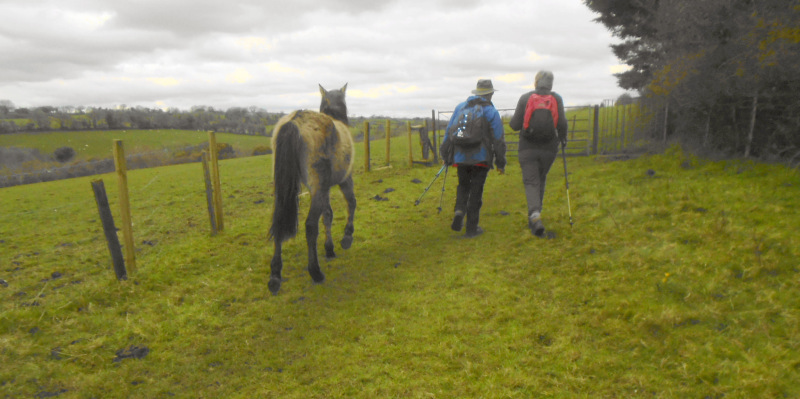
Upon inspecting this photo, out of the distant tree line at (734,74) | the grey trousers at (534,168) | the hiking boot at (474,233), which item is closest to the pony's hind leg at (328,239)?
the hiking boot at (474,233)

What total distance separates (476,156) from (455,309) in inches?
103

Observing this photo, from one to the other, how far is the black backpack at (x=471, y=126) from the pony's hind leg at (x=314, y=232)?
2302 mm

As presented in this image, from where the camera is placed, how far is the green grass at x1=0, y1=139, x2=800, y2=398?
292 centimetres

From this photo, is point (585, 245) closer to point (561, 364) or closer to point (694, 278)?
point (694, 278)

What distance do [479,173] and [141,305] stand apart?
4.78m

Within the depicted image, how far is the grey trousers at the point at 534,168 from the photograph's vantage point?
5.82 m

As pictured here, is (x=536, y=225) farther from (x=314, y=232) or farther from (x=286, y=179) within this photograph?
(x=286, y=179)

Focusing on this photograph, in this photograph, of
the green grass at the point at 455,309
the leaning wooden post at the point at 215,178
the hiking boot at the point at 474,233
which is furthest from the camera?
the leaning wooden post at the point at 215,178

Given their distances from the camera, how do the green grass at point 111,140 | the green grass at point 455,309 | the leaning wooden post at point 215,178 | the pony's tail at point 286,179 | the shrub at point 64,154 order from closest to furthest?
the green grass at point 455,309, the pony's tail at point 286,179, the leaning wooden post at point 215,178, the shrub at point 64,154, the green grass at point 111,140

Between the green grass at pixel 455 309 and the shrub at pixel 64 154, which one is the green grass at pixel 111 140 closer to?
the shrub at pixel 64 154

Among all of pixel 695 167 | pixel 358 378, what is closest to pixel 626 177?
pixel 695 167

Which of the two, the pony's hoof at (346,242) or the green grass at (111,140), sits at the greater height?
the green grass at (111,140)

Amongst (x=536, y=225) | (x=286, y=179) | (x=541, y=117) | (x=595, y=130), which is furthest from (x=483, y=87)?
(x=595, y=130)

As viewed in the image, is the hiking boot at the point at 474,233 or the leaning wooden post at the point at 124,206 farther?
the hiking boot at the point at 474,233
